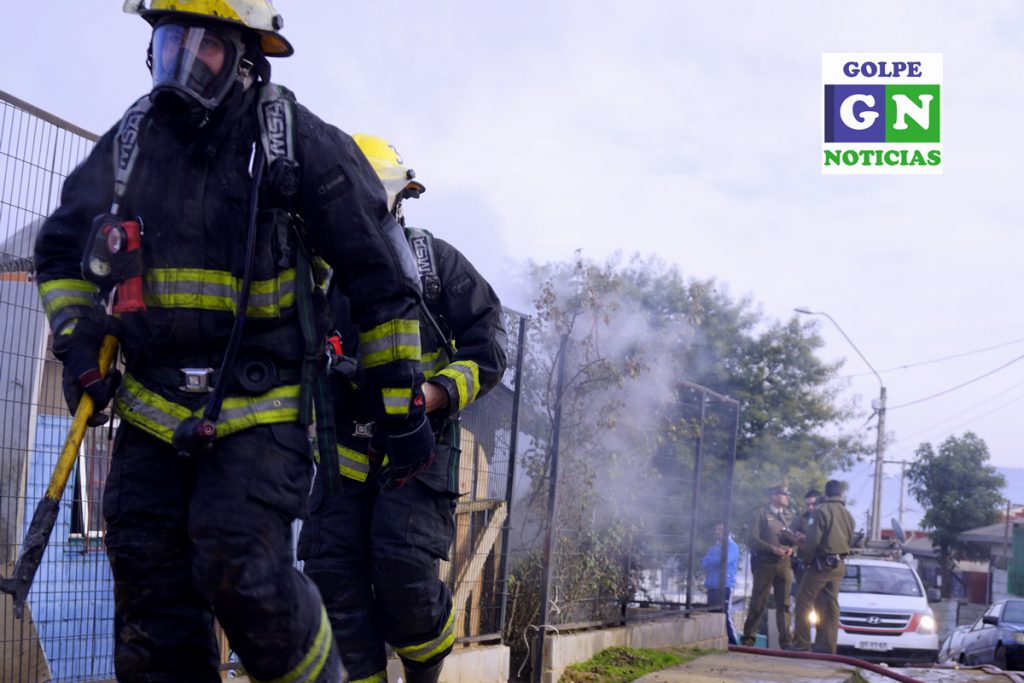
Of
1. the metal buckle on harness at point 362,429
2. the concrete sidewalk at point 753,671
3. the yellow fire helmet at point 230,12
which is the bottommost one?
the concrete sidewalk at point 753,671

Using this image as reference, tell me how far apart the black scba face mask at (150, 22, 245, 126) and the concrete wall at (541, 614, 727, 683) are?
523 cm

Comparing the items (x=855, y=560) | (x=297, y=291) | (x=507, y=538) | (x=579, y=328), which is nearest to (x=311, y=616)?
(x=297, y=291)

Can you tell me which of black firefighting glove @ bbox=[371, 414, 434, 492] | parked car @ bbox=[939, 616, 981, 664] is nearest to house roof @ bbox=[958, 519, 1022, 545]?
parked car @ bbox=[939, 616, 981, 664]

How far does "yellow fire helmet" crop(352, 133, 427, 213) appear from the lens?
15.3ft

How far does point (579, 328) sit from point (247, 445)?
230 inches

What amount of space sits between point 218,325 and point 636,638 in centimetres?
711

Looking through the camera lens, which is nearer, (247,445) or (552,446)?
(247,445)

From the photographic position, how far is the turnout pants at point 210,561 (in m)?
2.88

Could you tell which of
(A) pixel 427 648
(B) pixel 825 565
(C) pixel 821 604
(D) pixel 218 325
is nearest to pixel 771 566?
(C) pixel 821 604

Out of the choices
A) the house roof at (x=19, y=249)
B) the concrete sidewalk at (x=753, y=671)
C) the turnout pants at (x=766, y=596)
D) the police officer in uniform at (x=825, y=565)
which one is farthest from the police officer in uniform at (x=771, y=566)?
the house roof at (x=19, y=249)

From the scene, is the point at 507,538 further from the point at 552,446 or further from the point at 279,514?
the point at 279,514

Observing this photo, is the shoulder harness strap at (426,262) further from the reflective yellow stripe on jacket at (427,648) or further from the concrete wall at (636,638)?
the concrete wall at (636,638)

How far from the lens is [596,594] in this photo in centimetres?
896

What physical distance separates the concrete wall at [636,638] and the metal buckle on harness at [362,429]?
345 centimetres
